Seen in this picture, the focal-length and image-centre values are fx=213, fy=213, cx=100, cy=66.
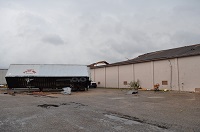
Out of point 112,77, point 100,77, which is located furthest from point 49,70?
point 100,77

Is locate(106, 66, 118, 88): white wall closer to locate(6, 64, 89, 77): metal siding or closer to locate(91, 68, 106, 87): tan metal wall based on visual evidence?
locate(91, 68, 106, 87): tan metal wall

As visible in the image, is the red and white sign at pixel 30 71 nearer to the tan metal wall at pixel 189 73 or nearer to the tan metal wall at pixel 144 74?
the tan metal wall at pixel 144 74

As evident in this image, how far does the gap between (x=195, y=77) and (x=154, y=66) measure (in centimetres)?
594

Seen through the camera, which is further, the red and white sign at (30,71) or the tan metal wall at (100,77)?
the tan metal wall at (100,77)

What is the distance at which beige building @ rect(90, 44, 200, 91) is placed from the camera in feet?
72.5

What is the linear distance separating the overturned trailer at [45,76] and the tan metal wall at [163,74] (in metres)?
7.21

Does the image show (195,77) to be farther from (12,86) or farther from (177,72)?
(12,86)

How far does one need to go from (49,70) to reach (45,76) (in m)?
1.20

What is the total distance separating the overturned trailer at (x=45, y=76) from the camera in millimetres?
26234

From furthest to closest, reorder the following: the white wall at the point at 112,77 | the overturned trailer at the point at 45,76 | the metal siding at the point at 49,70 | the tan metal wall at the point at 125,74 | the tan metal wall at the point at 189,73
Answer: the white wall at the point at 112,77 → the tan metal wall at the point at 125,74 → the metal siding at the point at 49,70 → the overturned trailer at the point at 45,76 → the tan metal wall at the point at 189,73

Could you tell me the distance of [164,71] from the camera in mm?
25297

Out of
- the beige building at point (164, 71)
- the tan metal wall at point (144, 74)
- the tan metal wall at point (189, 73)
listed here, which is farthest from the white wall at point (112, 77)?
the tan metal wall at point (189, 73)

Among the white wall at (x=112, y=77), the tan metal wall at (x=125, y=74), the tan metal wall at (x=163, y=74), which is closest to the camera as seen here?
the tan metal wall at (x=163, y=74)

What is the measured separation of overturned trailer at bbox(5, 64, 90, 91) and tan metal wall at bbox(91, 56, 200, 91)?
7.21 meters
